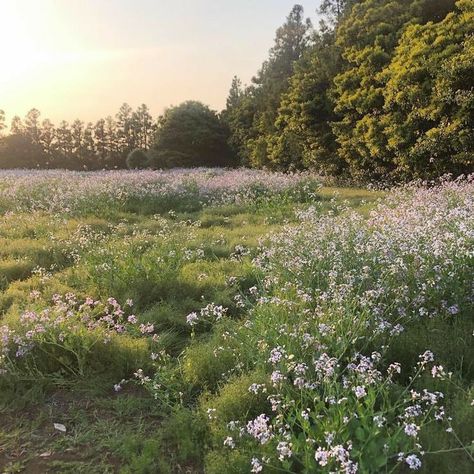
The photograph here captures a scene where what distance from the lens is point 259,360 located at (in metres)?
4.07

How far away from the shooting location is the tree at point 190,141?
141 feet

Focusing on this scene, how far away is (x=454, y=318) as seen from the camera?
16.1 ft

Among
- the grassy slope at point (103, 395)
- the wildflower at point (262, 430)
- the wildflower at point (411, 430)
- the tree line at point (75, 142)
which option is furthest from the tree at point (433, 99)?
the tree line at point (75, 142)

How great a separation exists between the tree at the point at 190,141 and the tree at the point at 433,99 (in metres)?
25.5

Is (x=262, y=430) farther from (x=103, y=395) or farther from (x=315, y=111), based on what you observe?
(x=315, y=111)

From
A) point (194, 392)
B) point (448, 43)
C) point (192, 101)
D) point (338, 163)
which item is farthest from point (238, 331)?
point (192, 101)

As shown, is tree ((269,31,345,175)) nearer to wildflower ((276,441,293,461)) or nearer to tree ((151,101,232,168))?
tree ((151,101,232,168))

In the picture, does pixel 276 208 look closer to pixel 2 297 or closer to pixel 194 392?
pixel 2 297

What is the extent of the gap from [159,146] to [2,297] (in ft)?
127

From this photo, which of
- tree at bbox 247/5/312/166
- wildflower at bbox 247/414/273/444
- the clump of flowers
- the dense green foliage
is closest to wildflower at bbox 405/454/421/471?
wildflower at bbox 247/414/273/444

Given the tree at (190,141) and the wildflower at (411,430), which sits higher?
the tree at (190,141)

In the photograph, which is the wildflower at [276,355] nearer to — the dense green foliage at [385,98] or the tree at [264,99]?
the dense green foliage at [385,98]

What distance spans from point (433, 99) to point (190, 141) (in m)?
28.8

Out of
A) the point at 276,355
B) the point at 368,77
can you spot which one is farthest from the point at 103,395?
the point at 368,77
